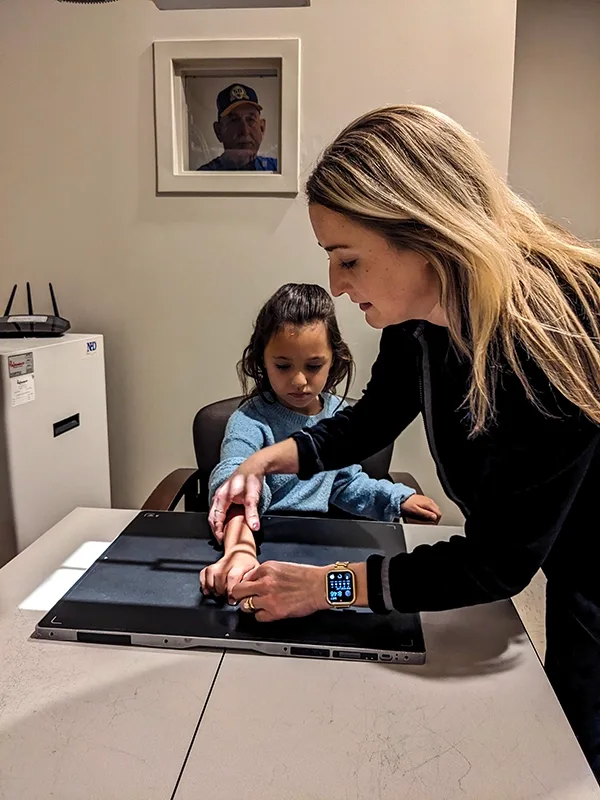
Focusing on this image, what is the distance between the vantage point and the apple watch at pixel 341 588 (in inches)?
37.9

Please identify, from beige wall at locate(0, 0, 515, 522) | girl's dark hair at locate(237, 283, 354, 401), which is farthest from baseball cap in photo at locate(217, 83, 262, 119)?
girl's dark hair at locate(237, 283, 354, 401)

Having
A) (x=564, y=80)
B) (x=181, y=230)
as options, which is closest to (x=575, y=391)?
(x=181, y=230)

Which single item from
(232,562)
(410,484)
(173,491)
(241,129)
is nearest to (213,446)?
(173,491)

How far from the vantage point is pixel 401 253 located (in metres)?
0.90

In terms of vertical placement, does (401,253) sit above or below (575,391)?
above

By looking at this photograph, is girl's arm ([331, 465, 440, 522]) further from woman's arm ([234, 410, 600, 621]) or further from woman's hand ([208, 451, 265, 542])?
woman's arm ([234, 410, 600, 621])

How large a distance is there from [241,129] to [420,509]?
1256 millimetres

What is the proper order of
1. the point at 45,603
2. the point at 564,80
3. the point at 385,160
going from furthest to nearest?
the point at 564,80, the point at 45,603, the point at 385,160

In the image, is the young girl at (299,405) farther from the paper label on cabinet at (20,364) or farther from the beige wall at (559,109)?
the beige wall at (559,109)

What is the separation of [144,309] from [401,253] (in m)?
1.39

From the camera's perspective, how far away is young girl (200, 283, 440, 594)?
156 cm

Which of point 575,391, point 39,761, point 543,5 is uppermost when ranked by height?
point 543,5

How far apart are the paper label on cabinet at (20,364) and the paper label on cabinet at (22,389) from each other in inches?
0.5

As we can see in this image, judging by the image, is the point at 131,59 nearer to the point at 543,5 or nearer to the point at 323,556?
the point at 543,5
